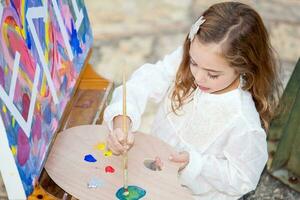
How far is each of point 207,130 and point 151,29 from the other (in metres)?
2.08

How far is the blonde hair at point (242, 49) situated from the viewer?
5.84 ft

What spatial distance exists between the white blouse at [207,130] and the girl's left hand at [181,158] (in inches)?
0.6

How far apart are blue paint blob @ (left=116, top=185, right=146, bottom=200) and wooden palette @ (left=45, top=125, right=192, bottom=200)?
0.4 inches

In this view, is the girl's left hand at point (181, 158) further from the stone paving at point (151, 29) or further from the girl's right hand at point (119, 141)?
the stone paving at point (151, 29)

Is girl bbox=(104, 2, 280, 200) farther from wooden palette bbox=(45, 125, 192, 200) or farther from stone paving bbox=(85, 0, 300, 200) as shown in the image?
stone paving bbox=(85, 0, 300, 200)

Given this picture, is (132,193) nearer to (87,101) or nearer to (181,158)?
(181,158)

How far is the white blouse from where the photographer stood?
1800 mm

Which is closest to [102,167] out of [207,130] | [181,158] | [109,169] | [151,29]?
[109,169]

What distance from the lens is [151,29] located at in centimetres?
392

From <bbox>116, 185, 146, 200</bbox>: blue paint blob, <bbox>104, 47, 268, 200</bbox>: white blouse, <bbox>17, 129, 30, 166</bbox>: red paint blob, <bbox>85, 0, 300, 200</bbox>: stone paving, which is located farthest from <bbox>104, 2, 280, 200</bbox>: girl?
<bbox>85, 0, 300, 200</bbox>: stone paving

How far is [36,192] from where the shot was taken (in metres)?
1.53

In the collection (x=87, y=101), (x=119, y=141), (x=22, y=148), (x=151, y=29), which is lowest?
(x=151, y=29)

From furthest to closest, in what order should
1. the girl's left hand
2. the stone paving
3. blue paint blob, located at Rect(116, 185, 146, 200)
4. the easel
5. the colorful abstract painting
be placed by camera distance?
the stone paving, the easel, the girl's left hand, blue paint blob, located at Rect(116, 185, 146, 200), the colorful abstract painting

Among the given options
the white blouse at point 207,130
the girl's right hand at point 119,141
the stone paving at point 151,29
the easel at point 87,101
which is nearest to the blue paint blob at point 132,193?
the girl's right hand at point 119,141
